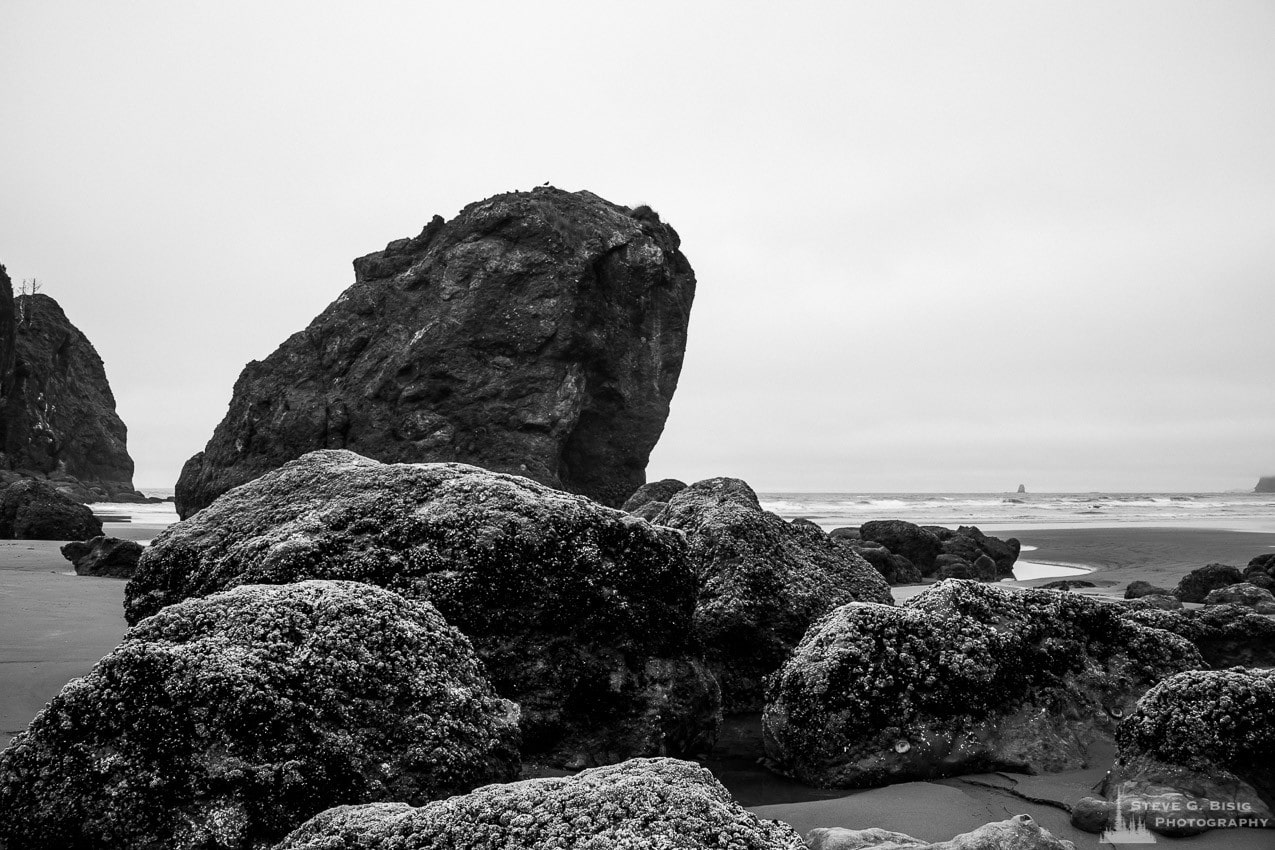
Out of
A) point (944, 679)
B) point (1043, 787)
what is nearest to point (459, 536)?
point (944, 679)

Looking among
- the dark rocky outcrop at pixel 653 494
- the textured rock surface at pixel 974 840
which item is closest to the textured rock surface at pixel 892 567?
the dark rocky outcrop at pixel 653 494

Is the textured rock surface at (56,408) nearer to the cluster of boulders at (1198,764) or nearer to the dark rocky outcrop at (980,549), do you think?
the dark rocky outcrop at (980,549)

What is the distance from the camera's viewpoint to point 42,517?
18234 mm

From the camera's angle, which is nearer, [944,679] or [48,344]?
[944,679]

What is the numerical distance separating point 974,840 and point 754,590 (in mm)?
2784

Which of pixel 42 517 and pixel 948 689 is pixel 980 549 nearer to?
pixel 948 689

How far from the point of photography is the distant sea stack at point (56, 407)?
4522cm

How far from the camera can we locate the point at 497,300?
2356 centimetres

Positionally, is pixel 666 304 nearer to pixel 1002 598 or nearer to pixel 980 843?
pixel 1002 598

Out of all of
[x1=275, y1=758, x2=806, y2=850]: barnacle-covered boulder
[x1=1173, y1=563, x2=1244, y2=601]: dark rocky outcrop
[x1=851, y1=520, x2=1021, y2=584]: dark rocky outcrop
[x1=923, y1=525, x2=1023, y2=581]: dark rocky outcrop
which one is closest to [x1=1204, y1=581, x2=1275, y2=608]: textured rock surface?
[x1=1173, y1=563, x2=1244, y2=601]: dark rocky outcrop

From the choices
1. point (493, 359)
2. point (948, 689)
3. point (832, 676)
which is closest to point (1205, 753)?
point (948, 689)

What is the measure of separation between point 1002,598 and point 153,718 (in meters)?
4.05

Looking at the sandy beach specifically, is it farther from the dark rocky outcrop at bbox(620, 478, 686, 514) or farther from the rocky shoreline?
the dark rocky outcrop at bbox(620, 478, 686, 514)

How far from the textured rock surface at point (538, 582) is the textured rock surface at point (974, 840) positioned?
133cm
